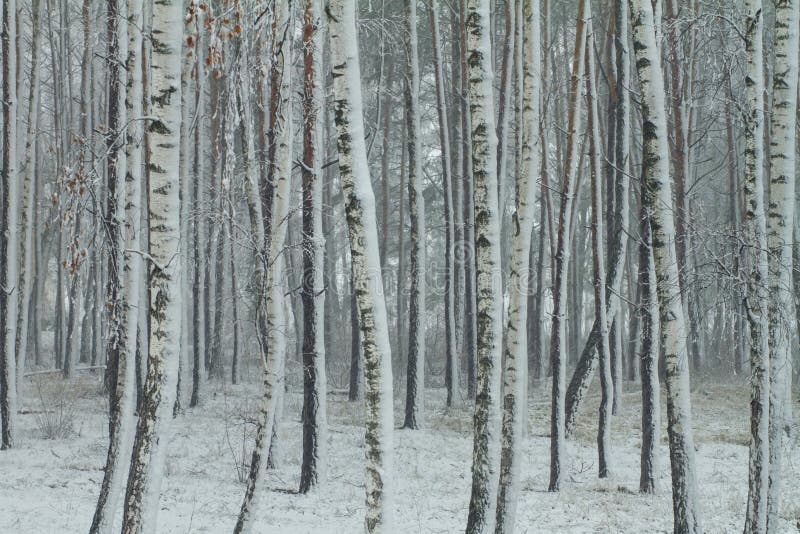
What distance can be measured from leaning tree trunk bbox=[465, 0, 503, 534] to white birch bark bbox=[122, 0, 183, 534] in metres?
2.31

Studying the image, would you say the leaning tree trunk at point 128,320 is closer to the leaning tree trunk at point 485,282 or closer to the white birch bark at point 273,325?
the white birch bark at point 273,325

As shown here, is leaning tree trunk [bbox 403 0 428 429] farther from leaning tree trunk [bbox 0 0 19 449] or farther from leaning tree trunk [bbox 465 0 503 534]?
leaning tree trunk [bbox 465 0 503 534]

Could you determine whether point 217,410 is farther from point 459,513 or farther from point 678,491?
point 678,491

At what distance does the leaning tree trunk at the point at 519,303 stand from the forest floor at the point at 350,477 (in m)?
1.34

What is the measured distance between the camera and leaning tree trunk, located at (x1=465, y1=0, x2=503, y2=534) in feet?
18.7

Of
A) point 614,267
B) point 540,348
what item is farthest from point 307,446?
point 540,348

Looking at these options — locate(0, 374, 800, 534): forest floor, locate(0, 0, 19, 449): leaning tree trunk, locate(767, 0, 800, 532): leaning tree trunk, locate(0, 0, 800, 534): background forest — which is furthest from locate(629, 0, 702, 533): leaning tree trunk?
locate(0, 0, 19, 449): leaning tree trunk

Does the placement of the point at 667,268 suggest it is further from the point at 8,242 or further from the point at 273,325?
the point at 8,242

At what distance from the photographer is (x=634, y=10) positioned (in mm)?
5684

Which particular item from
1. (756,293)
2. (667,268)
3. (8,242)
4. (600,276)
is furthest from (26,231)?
(756,293)

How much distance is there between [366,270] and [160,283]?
59.6 inches

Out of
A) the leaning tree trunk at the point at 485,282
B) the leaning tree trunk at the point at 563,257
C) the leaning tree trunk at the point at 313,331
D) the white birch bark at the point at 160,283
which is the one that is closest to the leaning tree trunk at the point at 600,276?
the leaning tree trunk at the point at 563,257

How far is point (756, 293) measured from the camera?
595 cm

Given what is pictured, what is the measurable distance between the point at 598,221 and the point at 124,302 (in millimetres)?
6139
